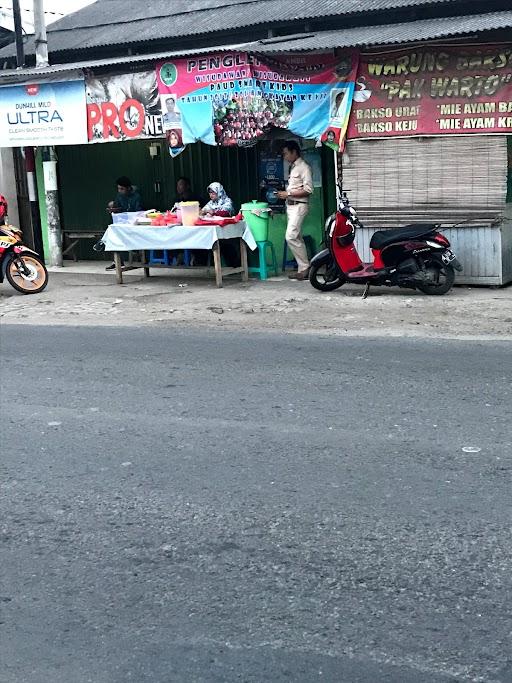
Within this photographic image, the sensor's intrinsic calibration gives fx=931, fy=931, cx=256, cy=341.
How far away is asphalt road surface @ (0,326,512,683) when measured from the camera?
137 inches

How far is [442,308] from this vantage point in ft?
35.9

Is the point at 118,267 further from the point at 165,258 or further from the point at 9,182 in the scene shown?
the point at 9,182

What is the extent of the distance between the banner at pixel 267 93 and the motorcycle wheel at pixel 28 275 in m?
3.21

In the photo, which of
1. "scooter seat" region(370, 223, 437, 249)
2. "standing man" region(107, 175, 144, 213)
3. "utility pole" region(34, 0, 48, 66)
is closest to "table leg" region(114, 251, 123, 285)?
"standing man" region(107, 175, 144, 213)

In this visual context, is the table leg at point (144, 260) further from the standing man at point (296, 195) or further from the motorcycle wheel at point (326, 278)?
the motorcycle wheel at point (326, 278)

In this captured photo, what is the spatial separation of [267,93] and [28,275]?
14.4ft

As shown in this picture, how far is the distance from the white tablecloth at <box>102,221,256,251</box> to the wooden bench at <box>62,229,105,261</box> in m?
3.33

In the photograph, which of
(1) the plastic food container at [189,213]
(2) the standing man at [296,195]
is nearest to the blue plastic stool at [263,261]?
(2) the standing man at [296,195]

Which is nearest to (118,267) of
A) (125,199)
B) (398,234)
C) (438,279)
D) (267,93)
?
(125,199)

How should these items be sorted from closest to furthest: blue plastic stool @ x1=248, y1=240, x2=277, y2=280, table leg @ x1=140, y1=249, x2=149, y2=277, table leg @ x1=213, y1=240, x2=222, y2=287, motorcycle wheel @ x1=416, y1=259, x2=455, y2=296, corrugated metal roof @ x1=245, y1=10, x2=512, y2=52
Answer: corrugated metal roof @ x1=245, y1=10, x2=512, y2=52 < motorcycle wheel @ x1=416, y1=259, x2=455, y2=296 < table leg @ x1=213, y1=240, x2=222, y2=287 < blue plastic stool @ x1=248, y1=240, x2=277, y2=280 < table leg @ x1=140, y1=249, x2=149, y2=277

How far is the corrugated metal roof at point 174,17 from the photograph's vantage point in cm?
1332

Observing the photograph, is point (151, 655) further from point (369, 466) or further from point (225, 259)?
point (225, 259)

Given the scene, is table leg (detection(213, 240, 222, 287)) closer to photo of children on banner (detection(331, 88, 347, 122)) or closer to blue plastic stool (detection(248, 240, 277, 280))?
blue plastic stool (detection(248, 240, 277, 280))

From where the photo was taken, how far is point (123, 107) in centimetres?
1375
